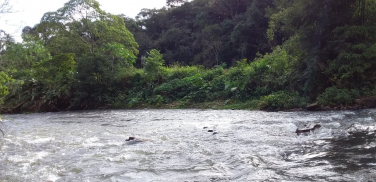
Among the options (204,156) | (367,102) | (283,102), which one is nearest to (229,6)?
(283,102)

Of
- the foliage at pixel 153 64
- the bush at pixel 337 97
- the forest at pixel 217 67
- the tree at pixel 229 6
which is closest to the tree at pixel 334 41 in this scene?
the forest at pixel 217 67

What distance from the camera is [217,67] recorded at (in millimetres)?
23594

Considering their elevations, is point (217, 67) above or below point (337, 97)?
above

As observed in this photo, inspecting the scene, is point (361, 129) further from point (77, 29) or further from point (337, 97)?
point (77, 29)

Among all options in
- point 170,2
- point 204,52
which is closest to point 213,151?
point 204,52

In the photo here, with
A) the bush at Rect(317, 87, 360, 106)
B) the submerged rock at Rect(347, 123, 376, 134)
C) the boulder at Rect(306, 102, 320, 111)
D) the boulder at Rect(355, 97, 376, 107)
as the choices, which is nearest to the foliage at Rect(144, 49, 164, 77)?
the boulder at Rect(306, 102, 320, 111)

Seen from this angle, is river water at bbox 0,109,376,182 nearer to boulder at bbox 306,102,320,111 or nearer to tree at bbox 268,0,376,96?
boulder at bbox 306,102,320,111

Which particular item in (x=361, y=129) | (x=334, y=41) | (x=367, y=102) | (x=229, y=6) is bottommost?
(x=361, y=129)

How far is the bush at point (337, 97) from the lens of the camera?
37.4ft

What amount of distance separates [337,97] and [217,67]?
502 inches

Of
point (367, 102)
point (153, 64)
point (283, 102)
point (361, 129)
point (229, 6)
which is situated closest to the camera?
point (361, 129)

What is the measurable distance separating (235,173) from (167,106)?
13.5 metres

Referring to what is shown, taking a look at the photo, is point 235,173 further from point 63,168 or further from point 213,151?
point 63,168

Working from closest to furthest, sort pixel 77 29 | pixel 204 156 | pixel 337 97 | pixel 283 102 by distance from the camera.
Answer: pixel 204 156 → pixel 337 97 → pixel 283 102 → pixel 77 29
